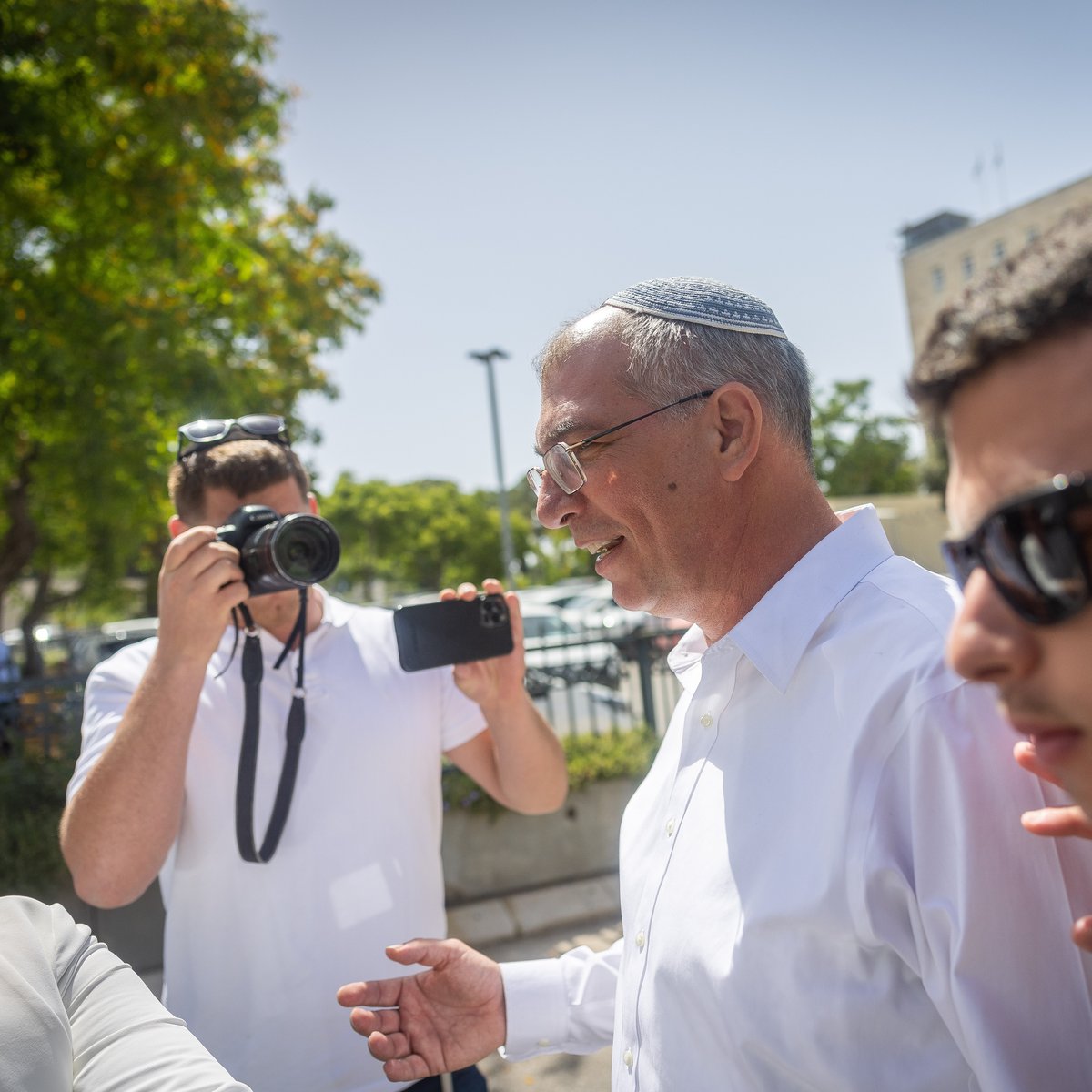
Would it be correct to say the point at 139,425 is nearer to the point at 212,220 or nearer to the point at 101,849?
the point at 212,220

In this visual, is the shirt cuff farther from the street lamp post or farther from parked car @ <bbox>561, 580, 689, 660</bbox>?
the street lamp post

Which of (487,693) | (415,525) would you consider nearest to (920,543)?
(415,525)

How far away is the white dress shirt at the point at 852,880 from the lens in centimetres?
109

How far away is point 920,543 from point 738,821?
37.5m

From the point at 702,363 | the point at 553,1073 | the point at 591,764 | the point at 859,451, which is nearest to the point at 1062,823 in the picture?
the point at 702,363

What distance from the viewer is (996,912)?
3.55ft

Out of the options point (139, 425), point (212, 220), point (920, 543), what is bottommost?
point (920, 543)

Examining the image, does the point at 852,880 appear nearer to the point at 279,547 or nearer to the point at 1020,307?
the point at 1020,307

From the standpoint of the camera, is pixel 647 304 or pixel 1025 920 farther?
pixel 647 304

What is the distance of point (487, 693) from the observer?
2.30 m

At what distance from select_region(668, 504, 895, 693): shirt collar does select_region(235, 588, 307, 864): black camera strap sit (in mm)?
1078

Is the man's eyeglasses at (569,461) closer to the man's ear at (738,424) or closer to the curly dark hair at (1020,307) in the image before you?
the man's ear at (738,424)

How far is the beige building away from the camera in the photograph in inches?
1777

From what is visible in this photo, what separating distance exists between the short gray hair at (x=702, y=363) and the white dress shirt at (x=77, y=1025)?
1286 millimetres
